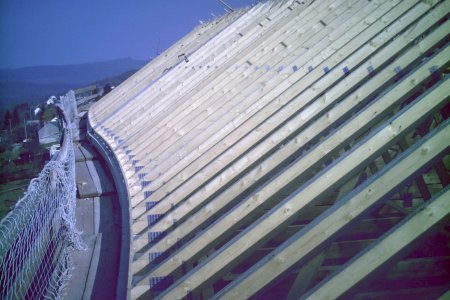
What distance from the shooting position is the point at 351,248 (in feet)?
10.0

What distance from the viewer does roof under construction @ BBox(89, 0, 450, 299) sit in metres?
1.70

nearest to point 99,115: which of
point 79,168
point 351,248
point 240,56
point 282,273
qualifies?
point 79,168

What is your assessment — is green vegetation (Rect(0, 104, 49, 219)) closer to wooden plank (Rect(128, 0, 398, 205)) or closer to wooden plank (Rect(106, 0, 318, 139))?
wooden plank (Rect(106, 0, 318, 139))

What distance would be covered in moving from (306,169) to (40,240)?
2107 millimetres

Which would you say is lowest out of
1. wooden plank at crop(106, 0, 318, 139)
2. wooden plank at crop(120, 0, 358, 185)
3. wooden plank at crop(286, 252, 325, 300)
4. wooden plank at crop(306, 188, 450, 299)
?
wooden plank at crop(286, 252, 325, 300)

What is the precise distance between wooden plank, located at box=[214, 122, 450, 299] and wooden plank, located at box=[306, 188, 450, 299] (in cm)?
22

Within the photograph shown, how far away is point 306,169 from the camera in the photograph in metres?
2.35

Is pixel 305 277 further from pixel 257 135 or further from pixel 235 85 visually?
pixel 235 85

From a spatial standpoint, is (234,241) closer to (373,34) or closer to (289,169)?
(289,169)

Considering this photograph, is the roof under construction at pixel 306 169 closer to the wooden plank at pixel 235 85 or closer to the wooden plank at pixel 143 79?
the wooden plank at pixel 235 85

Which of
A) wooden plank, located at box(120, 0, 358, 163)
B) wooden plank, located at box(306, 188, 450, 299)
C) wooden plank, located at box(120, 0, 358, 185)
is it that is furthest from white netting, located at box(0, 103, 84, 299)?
wooden plank, located at box(120, 0, 358, 163)

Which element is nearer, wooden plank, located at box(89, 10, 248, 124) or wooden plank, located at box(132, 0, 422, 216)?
wooden plank, located at box(132, 0, 422, 216)

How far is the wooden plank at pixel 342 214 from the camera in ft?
5.50

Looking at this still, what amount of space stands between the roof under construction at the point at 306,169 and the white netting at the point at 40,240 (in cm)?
57
